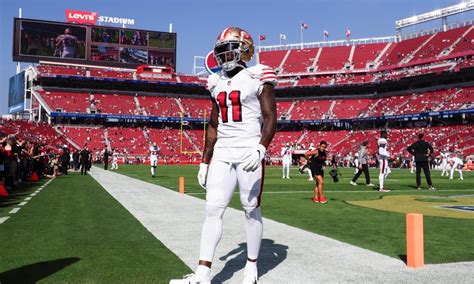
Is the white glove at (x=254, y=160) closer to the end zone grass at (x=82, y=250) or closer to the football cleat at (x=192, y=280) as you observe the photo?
the football cleat at (x=192, y=280)

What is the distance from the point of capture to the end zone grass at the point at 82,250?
4.41m

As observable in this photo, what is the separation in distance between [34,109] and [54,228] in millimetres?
66185

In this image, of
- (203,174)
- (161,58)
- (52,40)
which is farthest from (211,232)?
(161,58)

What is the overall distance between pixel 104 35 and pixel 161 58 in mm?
9616

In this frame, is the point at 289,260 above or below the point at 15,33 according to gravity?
below

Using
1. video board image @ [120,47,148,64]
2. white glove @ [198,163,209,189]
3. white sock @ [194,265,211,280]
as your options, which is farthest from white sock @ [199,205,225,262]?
video board image @ [120,47,148,64]

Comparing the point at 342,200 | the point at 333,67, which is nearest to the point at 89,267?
the point at 342,200

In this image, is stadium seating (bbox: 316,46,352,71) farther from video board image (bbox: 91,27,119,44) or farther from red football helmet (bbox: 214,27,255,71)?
red football helmet (bbox: 214,27,255,71)

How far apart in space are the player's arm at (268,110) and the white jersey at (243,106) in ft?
0.16

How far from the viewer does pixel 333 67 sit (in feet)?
246

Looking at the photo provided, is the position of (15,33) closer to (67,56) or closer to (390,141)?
(67,56)

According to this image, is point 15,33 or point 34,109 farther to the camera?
point 34,109

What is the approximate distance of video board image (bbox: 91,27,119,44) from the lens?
67056 mm

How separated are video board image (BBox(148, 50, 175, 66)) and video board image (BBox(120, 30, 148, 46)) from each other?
2.26m
